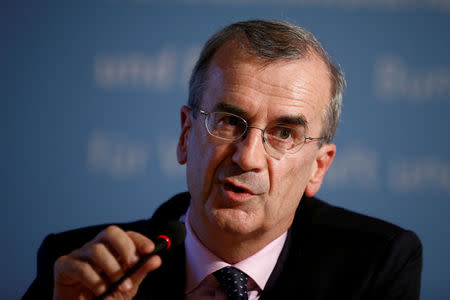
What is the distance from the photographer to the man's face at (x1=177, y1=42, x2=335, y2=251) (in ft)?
4.67

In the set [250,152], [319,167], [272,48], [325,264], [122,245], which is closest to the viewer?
[122,245]

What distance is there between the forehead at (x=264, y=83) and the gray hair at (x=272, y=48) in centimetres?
3

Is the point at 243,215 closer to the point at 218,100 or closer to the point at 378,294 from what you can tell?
the point at 218,100

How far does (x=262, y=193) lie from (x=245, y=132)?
0.70 ft

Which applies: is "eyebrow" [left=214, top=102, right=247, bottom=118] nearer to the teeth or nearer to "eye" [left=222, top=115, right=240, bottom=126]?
"eye" [left=222, top=115, right=240, bottom=126]

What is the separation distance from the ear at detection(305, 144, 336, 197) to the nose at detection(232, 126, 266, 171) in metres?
0.35

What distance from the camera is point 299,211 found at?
1891 millimetres

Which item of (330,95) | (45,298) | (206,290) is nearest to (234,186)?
(206,290)

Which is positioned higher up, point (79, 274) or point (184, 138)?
point (184, 138)

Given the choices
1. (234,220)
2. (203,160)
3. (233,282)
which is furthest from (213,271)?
(203,160)

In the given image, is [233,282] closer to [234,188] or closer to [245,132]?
[234,188]

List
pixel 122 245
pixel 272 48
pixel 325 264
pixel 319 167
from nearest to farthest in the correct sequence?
1. pixel 122 245
2. pixel 272 48
3. pixel 325 264
4. pixel 319 167

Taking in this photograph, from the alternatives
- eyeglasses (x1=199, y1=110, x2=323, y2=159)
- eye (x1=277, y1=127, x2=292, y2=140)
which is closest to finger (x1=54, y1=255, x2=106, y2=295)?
eyeglasses (x1=199, y1=110, x2=323, y2=159)

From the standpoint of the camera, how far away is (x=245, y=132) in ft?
4.83
